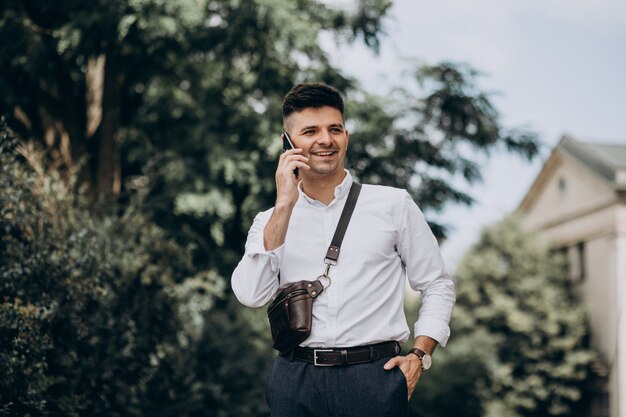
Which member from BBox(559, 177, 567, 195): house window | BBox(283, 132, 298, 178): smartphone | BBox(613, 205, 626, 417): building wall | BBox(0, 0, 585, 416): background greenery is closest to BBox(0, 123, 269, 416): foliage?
BBox(0, 0, 585, 416): background greenery

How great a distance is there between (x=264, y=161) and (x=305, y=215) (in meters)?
8.05

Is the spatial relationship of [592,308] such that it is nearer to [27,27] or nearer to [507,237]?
[507,237]

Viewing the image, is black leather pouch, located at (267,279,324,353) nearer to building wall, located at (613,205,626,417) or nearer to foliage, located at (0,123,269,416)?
foliage, located at (0,123,269,416)

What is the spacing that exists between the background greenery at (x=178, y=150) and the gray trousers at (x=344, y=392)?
4393mm

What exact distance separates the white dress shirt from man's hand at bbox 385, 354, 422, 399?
0.34 feet

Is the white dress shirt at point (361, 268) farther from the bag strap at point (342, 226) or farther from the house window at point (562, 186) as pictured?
the house window at point (562, 186)

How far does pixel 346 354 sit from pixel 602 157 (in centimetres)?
3185

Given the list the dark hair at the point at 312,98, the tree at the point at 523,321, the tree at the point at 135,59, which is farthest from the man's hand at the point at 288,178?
the tree at the point at 523,321

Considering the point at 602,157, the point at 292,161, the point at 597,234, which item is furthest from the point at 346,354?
the point at 602,157

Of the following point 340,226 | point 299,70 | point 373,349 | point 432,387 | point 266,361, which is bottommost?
point 432,387

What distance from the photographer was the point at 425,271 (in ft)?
11.5

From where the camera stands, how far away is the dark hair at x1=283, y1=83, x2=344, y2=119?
3.50 metres

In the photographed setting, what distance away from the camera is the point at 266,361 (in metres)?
13.7

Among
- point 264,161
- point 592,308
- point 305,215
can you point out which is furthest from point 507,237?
point 305,215
